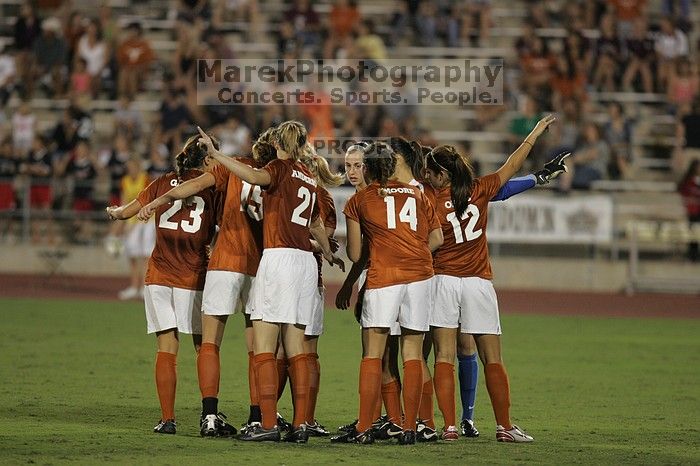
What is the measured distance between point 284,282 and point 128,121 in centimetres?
1702

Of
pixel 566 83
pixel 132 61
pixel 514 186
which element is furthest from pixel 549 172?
pixel 132 61

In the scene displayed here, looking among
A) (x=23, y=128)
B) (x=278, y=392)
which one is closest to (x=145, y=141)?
(x=23, y=128)

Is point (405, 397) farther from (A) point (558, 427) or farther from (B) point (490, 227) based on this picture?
(B) point (490, 227)

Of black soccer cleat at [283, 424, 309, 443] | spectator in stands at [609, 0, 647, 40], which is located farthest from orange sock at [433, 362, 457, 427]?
spectator in stands at [609, 0, 647, 40]

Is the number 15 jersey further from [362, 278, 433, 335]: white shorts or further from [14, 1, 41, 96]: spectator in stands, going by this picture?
[14, 1, 41, 96]: spectator in stands

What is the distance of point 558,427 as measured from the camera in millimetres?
A: 9812

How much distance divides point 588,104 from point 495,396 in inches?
674

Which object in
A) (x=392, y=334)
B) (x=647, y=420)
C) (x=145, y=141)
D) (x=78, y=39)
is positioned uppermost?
(x=78, y=39)

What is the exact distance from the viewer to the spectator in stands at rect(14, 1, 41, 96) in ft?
88.6

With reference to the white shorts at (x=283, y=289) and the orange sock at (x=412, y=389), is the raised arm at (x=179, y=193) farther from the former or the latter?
the orange sock at (x=412, y=389)

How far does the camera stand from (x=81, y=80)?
87.2 ft

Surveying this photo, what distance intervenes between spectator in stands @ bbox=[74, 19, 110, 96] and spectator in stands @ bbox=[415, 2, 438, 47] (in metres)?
6.67

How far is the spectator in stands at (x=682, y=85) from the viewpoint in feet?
83.7

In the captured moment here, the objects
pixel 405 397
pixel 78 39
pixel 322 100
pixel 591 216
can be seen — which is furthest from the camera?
pixel 78 39
